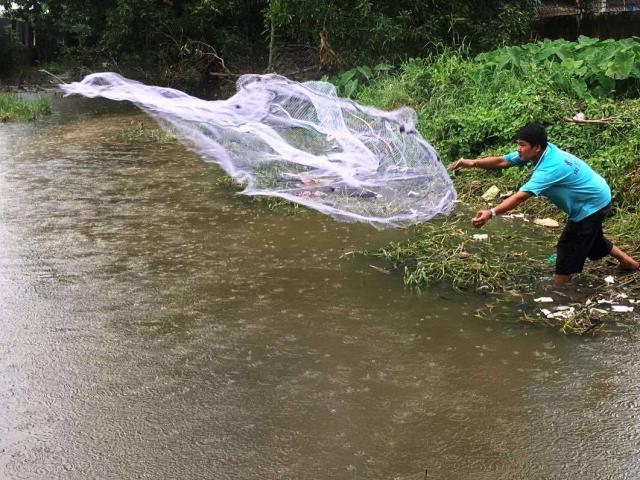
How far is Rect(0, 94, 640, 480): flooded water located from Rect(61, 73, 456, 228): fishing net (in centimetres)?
60

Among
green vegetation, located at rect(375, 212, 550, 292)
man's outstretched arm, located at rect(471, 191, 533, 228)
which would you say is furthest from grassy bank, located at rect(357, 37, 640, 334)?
man's outstretched arm, located at rect(471, 191, 533, 228)

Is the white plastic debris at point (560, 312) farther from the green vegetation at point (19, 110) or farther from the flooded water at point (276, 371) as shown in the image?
the green vegetation at point (19, 110)

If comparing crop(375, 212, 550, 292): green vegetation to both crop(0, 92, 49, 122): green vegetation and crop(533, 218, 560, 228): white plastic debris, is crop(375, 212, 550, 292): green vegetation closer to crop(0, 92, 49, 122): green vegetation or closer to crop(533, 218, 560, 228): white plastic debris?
crop(533, 218, 560, 228): white plastic debris

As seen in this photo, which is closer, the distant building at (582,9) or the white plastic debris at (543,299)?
the white plastic debris at (543,299)

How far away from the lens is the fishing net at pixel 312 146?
209 inches

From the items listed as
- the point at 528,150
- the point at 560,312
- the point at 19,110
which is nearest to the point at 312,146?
the point at 528,150

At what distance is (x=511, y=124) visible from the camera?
805cm

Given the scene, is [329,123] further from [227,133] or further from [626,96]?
[626,96]

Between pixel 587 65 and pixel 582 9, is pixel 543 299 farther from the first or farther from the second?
pixel 582 9

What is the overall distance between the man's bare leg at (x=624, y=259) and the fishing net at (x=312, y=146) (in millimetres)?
1226

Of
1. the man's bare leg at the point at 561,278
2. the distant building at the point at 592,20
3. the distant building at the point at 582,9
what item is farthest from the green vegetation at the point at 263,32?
the man's bare leg at the point at 561,278

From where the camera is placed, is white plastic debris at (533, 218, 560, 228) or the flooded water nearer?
the flooded water

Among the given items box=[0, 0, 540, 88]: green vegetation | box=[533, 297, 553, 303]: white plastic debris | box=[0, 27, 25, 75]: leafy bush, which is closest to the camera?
box=[533, 297, 553, 303]: white plastic debris

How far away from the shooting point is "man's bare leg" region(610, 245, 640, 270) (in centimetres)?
502
